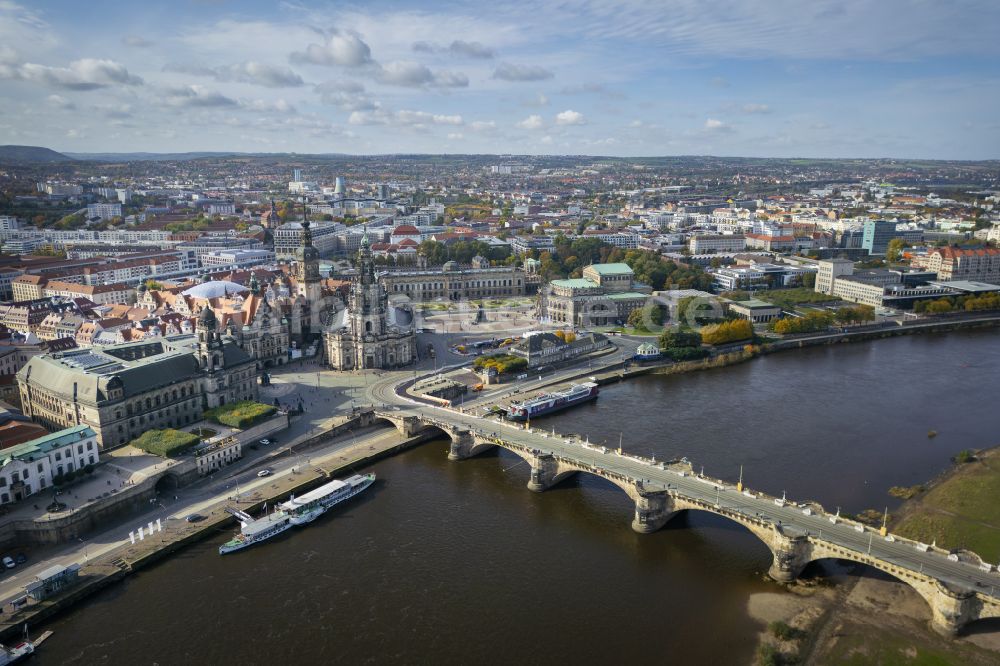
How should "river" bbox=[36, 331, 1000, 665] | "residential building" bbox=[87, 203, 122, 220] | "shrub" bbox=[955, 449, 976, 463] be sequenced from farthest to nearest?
"residential building" bbox=[87, 203, 122, 220] < "shrub" bbox=[955, 449, 976, 463] < "river" bbox=[36, 331, 1000, 665]

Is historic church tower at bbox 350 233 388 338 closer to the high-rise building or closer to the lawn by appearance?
the lawn

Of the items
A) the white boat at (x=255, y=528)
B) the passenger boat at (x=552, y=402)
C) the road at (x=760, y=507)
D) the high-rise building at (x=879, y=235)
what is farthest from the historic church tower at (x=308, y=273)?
the high-rise building at (x=879, y=235)

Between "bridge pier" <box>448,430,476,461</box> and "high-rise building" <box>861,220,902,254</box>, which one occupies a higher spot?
"high-rise building" <box>861,220,902,254</box>

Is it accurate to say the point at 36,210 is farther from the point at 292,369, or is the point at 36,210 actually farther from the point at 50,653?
the point at 50,653

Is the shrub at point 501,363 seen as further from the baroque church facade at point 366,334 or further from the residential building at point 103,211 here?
the residential building at point 103,211

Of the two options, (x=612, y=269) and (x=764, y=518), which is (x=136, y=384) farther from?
(x=612, y=269)

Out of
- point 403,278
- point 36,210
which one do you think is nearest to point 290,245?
point 403,278

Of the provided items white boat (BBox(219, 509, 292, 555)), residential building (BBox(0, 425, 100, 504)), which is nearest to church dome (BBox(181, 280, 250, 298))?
residential building (BBox(0, 425, 100, 504))

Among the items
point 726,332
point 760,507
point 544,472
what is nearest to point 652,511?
point 760,507
